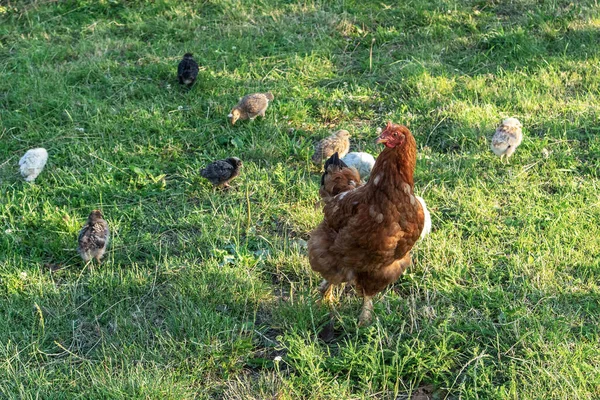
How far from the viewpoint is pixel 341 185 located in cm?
421

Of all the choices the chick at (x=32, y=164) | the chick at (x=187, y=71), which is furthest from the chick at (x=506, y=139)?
the chick at (x=32, y=164)

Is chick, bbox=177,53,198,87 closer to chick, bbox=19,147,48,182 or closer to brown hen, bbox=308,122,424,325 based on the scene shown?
chick, bbox=19,147,48,182

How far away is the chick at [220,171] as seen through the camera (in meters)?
5.19

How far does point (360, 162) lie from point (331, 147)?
31cm

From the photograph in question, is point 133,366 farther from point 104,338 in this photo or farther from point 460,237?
point 460,237

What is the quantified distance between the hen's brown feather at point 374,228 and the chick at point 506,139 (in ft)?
6.49

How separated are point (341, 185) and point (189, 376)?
5.29 feet

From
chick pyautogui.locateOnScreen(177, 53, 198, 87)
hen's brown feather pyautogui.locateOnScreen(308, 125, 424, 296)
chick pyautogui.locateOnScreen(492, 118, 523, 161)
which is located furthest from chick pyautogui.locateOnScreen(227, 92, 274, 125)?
hen's brown feather pyautogui.locateOnScreen(308, 125, 424, 296)

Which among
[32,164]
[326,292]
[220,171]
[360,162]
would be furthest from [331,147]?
[32,164]

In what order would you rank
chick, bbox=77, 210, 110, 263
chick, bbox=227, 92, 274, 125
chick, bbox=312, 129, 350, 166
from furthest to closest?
1. chick, bbox=227, 92, 274, 125
2. chick, bbox=312, 129, 350, 166
3. chick, bbox=77, 210, 110, 263

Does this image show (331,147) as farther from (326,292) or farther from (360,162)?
(326,292)

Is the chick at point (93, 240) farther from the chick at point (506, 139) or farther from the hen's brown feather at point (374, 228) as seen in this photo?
the chick at point (506, 139)

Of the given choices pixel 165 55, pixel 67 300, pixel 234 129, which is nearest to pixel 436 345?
pixel 67 300

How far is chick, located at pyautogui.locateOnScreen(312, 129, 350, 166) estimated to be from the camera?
17.9 ft
